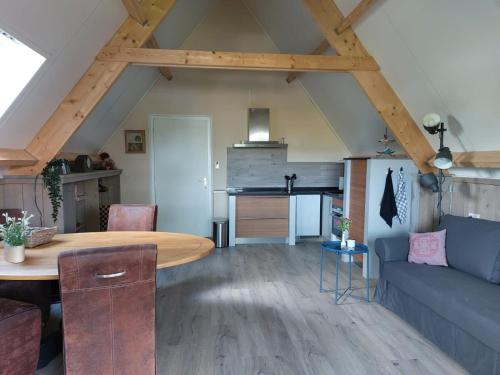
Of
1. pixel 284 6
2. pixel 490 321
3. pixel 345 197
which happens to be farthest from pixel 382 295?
pixel 284 6

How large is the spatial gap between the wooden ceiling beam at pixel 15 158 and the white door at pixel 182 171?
2.42 meters

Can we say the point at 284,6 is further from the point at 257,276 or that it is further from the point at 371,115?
the point at 257,276

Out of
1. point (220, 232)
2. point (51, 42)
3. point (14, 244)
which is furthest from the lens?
point (220, 232)

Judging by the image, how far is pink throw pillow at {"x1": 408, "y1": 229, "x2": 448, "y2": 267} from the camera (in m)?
2.83

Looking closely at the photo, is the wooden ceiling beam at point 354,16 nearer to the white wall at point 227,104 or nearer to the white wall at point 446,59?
the white wall at point 446,59

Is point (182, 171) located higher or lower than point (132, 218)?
higher

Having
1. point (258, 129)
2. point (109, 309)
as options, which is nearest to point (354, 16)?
point (258, 129)

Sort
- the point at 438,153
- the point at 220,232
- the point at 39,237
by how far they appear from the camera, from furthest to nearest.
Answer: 1. the point at 220,232
2. the point at 438,153
3. the point at 39,237

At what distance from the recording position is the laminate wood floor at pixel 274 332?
215cm

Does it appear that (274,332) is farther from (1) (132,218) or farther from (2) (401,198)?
(2) (401,198)

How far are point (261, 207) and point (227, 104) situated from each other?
1814 mm

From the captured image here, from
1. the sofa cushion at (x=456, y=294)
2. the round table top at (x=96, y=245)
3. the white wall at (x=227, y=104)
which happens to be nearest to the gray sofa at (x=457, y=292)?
the sofa cushion at (x=456, y=294)

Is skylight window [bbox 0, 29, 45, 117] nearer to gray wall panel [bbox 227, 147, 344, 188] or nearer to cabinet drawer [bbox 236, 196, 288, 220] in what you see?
cabinet drawer [bbox 236, 196, 288, 220]

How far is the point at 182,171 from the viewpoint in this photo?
17.8 ft
